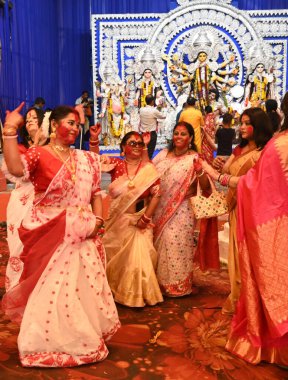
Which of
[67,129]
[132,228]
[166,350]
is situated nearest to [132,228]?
[132,228]

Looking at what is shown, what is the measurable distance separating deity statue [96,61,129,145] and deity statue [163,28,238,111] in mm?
1363

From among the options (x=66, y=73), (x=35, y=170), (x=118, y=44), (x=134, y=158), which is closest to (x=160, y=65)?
(x=118, y=44)

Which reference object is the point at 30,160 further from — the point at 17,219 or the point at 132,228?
the point at 132,228

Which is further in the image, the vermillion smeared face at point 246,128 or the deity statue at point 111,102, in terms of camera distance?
the deity statue at point 111,102

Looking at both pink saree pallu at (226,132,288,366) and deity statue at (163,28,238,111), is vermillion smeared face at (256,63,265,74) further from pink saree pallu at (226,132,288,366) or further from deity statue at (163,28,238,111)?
pink saree pallu at (226,132,288,366)

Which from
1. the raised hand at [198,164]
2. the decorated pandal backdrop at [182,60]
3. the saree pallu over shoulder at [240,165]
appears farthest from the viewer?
the decorated pandal backdrop at [182,60]

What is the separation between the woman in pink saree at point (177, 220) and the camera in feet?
11.3

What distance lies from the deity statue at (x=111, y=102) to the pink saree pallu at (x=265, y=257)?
33.3 ft

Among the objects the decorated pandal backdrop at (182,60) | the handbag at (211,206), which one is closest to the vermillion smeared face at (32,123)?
the handbag at (211,206)

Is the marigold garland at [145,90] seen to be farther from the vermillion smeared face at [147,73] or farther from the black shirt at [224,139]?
the black shirt at [224,139]

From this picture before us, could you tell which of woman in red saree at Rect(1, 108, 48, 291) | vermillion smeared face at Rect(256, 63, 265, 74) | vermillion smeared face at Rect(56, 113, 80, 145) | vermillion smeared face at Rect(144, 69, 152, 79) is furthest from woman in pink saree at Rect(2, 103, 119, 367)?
vermillion smeared face at Rect(256, 63, 265, 74)

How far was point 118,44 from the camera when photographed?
1249 centimetres

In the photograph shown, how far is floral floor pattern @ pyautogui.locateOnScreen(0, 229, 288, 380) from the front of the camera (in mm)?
2326

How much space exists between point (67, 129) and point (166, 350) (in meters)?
1.26
